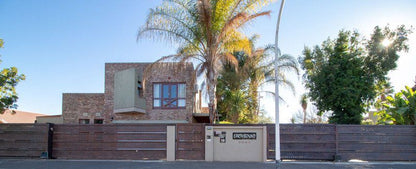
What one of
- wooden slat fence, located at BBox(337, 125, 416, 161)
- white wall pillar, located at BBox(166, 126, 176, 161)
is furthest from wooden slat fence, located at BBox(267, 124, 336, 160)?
white wall pillar, located at BBox(166, 126, 176, 161)


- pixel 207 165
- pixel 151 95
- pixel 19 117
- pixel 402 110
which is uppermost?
pixel 151 95

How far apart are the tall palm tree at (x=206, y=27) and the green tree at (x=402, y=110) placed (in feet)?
26.4

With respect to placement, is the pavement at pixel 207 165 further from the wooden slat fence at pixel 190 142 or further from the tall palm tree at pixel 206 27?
the tall palm tree at pixel 206 27

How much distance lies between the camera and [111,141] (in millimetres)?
14836

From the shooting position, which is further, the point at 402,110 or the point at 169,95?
the point at 169,95

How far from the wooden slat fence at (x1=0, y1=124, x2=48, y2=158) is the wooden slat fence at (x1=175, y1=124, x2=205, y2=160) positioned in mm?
5848

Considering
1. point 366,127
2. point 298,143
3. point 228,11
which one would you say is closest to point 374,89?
point 366,127

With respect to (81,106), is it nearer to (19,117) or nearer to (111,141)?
(111,141)

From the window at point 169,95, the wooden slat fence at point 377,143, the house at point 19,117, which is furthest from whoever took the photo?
the house at point 19,117

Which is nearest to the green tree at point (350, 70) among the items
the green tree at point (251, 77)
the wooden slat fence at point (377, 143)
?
the green tree at point (251, 77)

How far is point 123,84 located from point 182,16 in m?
6.06

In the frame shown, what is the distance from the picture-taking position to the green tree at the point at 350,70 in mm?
19734

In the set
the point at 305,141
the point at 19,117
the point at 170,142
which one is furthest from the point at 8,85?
the point at 19,117

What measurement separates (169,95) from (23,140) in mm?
8107
